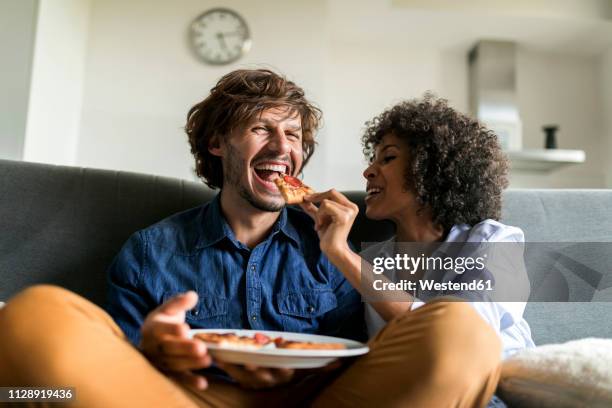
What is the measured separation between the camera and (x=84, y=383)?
2.86 ft

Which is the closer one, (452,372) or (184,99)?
(452,372)

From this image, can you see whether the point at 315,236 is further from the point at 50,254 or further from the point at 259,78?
the point at 50,254

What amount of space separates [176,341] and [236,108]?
92 centimetres

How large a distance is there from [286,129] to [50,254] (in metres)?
0.80

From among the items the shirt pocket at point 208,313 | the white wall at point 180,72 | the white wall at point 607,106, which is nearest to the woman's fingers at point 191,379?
the shirt pocket at point 208,313

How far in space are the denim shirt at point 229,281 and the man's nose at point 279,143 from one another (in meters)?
0.21

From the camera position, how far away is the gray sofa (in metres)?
1.66

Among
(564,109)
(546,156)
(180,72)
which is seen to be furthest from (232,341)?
(564,109)

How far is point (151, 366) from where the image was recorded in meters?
0.98

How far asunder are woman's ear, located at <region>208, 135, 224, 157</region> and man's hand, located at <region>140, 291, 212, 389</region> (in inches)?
34.1

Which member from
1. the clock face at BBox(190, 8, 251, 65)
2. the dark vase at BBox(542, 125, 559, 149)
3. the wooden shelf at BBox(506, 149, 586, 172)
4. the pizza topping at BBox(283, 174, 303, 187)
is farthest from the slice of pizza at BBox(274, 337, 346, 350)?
the dark vase at BBox(542, 125, 559, 149)

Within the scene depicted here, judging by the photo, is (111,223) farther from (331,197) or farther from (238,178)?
(331,197)

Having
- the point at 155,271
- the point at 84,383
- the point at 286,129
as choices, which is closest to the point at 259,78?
the point at 286,129

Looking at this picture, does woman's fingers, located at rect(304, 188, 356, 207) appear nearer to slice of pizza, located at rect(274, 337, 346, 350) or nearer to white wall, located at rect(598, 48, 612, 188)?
slice of pizza, located at rect(274, 337, 346, 350)
